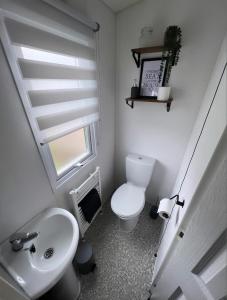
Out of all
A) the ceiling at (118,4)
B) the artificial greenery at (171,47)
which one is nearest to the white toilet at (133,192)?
the artificial greenery at (171,47)

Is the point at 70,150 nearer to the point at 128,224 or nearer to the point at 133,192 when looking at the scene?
the point at 133,192

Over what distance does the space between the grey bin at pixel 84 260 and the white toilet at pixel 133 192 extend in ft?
1.51

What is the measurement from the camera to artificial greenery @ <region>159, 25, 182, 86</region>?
43.3 inches

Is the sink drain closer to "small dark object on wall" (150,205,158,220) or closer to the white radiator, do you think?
the white radiator

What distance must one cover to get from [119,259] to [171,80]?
1.92 metres

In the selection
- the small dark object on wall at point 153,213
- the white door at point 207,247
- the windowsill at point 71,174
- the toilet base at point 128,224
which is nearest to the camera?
the white door at point 207,247

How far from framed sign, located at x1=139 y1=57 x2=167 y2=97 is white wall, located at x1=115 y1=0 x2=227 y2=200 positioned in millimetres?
90

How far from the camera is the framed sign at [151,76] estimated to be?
135 cm

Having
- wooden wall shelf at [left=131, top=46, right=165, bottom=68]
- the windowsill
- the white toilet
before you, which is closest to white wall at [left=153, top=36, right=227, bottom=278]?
wooden wall shelf at [left=131, top=46, right=165, bottom=68]

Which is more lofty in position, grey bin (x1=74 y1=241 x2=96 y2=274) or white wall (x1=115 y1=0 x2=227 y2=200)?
white wall (x1=115 y1=0 x2=227 y2=200)

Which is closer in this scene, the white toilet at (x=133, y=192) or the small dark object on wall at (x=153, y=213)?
the white toilet at (x=133, y=192)

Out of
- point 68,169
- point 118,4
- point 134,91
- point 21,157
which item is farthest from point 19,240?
point 118,4

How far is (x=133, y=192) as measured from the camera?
5.67ft

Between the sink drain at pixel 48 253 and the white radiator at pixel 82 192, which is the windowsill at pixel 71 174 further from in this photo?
the sink drain at pixel 48 253
